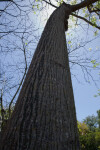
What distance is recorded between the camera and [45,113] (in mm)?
860

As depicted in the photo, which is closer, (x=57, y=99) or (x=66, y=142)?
(x=66, y=142)

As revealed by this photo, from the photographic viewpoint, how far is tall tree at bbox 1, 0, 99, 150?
2.38 feet

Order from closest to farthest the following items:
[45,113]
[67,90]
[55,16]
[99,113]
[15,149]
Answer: [15,149], [45,113], [67,90], [55,16], [99,113]

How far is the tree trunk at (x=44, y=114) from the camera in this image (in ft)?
2.38

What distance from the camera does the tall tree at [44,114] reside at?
0.73 metres

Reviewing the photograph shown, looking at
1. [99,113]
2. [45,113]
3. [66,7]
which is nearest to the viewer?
[45,113]

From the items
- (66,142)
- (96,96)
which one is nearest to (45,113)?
(66,142)

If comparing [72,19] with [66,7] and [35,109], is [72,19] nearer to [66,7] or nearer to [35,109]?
[66,7]

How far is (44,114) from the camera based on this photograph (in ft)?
2.80

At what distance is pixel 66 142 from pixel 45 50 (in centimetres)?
105

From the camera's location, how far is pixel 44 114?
85 centimetres

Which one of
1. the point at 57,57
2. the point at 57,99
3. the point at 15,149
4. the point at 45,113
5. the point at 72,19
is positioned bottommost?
the point at 15,149

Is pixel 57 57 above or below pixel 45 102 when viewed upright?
above

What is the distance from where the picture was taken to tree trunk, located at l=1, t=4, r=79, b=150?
725mm
